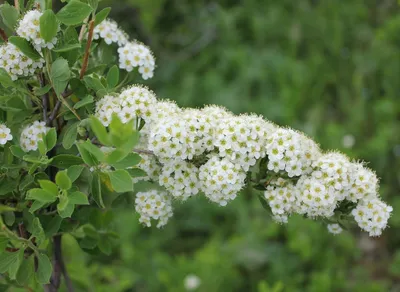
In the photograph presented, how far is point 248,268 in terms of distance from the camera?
10.6 feet

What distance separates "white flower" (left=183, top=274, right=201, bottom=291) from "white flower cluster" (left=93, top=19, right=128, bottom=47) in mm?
1742

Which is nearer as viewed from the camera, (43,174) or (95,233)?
(43,174)

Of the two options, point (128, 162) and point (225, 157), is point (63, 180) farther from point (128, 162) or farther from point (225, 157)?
point (225, 157)

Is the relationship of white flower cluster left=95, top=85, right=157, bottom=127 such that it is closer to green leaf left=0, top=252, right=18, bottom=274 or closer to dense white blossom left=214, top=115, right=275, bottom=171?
dense white blossom left=214, top=115, right=275, bottom=171

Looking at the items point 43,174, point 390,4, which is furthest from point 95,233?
point 390,4

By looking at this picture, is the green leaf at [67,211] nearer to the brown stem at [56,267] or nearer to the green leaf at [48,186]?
the green leaf at [48,186]

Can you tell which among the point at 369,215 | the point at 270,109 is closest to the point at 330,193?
the point at 369,215

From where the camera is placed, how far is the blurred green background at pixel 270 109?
10.4 feet

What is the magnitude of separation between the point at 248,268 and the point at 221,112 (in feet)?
→ 6.62

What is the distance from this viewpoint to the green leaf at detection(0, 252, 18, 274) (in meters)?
1.32

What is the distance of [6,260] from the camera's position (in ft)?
4.34

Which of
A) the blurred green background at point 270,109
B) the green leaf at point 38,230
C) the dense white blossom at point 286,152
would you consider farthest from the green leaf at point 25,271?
the blurred green background at point 270,109

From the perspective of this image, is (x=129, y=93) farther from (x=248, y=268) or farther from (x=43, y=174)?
(x=248, y=268)

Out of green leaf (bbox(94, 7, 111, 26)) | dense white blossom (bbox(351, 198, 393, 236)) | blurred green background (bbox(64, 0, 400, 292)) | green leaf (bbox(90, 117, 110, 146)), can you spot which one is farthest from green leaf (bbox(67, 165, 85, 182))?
blurred green background (bbox(64, 0, 400, 292))
